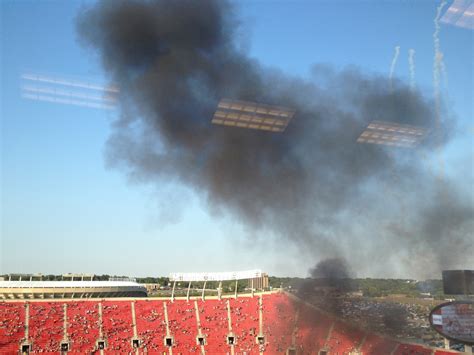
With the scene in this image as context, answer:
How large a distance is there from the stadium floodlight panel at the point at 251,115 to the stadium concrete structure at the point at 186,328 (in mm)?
9476

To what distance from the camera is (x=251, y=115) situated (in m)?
16.1

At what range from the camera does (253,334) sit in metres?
24.9

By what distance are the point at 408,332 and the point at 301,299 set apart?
4934mm

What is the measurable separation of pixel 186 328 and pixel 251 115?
47.2 ft

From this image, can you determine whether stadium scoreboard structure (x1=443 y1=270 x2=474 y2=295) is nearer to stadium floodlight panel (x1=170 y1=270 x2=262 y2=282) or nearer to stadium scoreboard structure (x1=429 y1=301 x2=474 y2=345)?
stadium scoreboard structure (x1=429 y1=301 x2=474 y2=345)

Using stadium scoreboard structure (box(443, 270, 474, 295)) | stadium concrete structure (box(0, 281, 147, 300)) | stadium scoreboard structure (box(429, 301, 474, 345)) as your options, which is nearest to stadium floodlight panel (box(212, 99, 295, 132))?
stadium scoreboard structure (box(443, 270, 474, 295))

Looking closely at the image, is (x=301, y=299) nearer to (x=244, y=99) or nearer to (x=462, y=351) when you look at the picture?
(x=462, y=351)

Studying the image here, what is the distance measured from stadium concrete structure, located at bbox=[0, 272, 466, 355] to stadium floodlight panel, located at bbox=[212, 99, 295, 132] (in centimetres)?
948

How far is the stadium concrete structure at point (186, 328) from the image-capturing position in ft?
69.8

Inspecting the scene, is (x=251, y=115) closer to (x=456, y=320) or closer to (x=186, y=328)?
(x=456, y=320)

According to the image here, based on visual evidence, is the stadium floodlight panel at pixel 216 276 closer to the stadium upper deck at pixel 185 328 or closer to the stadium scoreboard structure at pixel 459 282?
the stadium upper deck at pixel 185 328

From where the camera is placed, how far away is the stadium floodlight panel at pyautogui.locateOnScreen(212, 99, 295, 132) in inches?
630

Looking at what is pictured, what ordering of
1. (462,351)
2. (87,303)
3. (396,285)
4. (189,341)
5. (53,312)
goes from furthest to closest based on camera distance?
(87,303) → (53,312) → (189,341) → (396,285) → (462,351)

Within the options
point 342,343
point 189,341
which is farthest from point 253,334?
point 342,343
